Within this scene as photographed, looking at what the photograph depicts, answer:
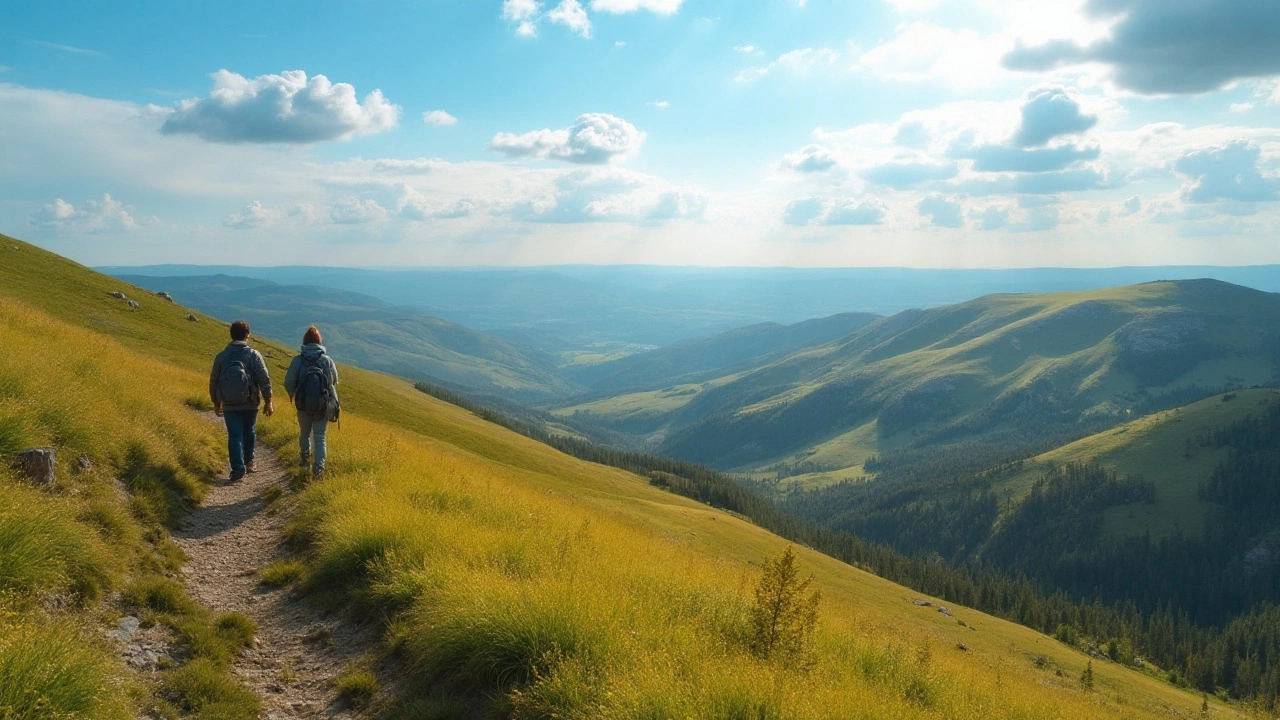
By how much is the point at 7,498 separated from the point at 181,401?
1673 centimetres

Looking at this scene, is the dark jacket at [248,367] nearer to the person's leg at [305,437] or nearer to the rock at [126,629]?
the person's leg at [305,437]

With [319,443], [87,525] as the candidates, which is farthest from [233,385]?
[87,525]

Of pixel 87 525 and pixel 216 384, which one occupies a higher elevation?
pixel 216 384

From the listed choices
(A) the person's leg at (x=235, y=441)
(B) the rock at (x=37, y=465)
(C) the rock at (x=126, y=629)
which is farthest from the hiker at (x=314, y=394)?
(C) the rock at (x=126, y=629)

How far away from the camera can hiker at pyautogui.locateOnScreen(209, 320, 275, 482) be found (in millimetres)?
16031

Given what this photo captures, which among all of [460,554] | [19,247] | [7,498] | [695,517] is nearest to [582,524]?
[460,554]

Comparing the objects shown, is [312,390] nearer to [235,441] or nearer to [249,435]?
[235,441]

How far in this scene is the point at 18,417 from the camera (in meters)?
10.5

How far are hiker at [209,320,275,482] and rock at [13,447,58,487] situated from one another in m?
5.69

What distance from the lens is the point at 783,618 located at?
30.6 feet

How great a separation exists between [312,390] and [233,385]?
6.20 feet

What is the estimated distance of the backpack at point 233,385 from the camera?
1600 centimetres

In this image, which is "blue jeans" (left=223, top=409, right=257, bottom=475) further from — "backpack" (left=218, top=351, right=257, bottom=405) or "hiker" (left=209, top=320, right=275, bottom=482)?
"backpack" (left=218, top=351, right=257, bottom=405)

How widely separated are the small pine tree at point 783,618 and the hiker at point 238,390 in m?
13.3
